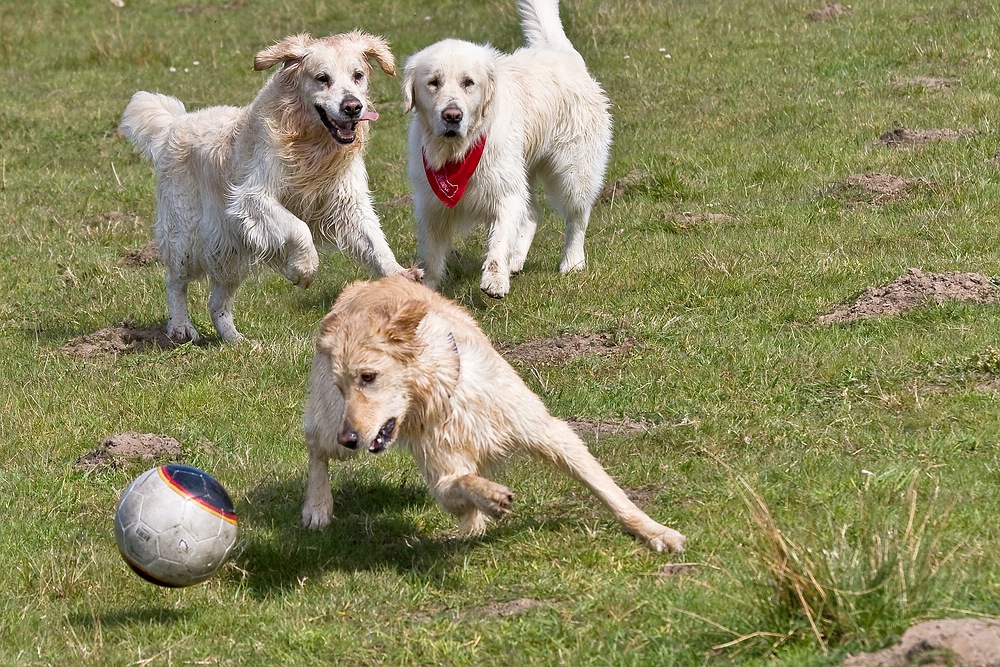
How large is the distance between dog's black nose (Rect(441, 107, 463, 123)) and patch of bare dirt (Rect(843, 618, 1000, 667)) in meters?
5.50

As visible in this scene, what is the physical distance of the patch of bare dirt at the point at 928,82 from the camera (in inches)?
488

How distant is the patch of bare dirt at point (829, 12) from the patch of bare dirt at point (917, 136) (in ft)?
15.1

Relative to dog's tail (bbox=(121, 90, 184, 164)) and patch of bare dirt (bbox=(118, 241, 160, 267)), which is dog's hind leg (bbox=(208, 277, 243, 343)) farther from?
patch of bare dirt (bbox=(118, 241, 160, 267))

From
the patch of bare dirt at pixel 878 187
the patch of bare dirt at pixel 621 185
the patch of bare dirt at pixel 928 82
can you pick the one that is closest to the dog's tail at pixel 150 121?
the patch of bare dirt at pixel 621 185

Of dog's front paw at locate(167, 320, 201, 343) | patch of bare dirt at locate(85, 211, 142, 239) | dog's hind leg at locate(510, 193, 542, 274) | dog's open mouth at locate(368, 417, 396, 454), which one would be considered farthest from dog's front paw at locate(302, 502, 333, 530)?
patch of bare dirt at locate(85, 211, 142, 239)

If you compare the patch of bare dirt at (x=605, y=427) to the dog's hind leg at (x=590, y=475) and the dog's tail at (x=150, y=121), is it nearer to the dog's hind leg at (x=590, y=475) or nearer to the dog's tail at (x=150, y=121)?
the dog's hind leg at (x=590, y=475)

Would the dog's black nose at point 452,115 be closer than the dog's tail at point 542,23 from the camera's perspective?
Yes

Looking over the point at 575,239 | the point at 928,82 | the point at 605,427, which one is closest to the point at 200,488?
the point at 605,427

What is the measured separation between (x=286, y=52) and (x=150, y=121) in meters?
1.80

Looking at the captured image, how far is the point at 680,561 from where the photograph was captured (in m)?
4.87

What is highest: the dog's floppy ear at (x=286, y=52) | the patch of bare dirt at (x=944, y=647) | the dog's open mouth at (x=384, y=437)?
the dog's floppy ear at (x=286, y=52)

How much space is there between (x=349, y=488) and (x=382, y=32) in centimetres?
1256

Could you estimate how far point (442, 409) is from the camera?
5.10m

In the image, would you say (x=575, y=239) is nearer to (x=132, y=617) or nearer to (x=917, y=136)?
(x=917, y=136)
